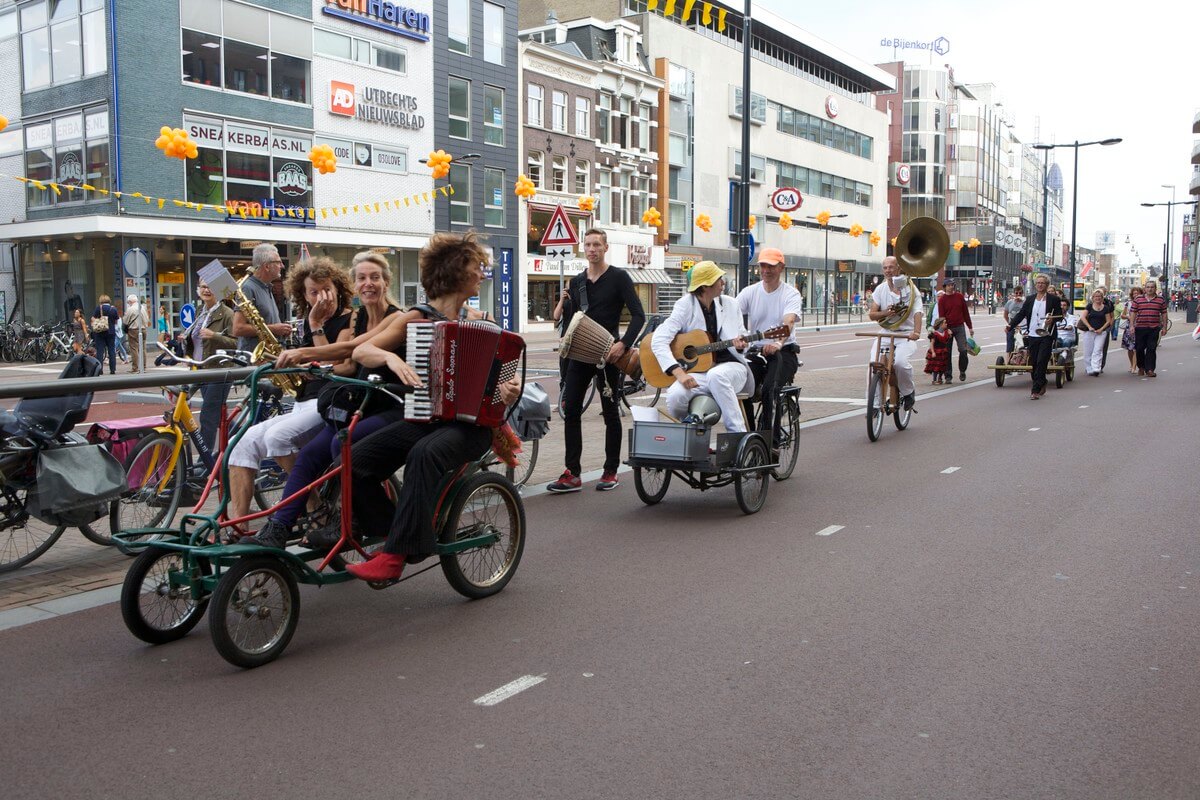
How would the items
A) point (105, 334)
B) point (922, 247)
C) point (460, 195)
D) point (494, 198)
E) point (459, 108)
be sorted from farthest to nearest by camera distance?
point (494, 198) → point (460, 195) → point (459, 108) → point (105, 334) → point (922, 247)

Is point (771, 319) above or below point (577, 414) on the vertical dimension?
above

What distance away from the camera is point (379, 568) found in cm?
499

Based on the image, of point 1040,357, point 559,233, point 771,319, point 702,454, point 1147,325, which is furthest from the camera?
point 1147,325

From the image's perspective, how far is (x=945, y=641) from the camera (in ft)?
16.0

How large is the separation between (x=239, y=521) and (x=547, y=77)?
141 ft

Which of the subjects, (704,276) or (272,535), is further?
(704,276)

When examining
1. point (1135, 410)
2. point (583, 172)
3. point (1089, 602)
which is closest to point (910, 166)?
point (583, 172)

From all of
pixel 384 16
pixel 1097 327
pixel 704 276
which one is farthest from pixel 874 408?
pixel 384 16

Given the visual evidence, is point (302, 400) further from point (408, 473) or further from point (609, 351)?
point (609, 351)

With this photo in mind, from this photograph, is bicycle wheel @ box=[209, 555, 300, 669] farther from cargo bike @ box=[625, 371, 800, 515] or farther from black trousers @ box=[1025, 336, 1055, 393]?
black trousers @ box=[1025, 336, 1055, 393]

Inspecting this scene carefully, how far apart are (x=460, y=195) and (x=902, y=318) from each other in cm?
3052

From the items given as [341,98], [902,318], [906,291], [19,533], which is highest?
[341,98]

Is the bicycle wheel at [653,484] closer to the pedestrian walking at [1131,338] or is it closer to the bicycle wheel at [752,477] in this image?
the bicycle wheel at [752,477]

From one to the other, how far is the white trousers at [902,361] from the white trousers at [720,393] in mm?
4454
